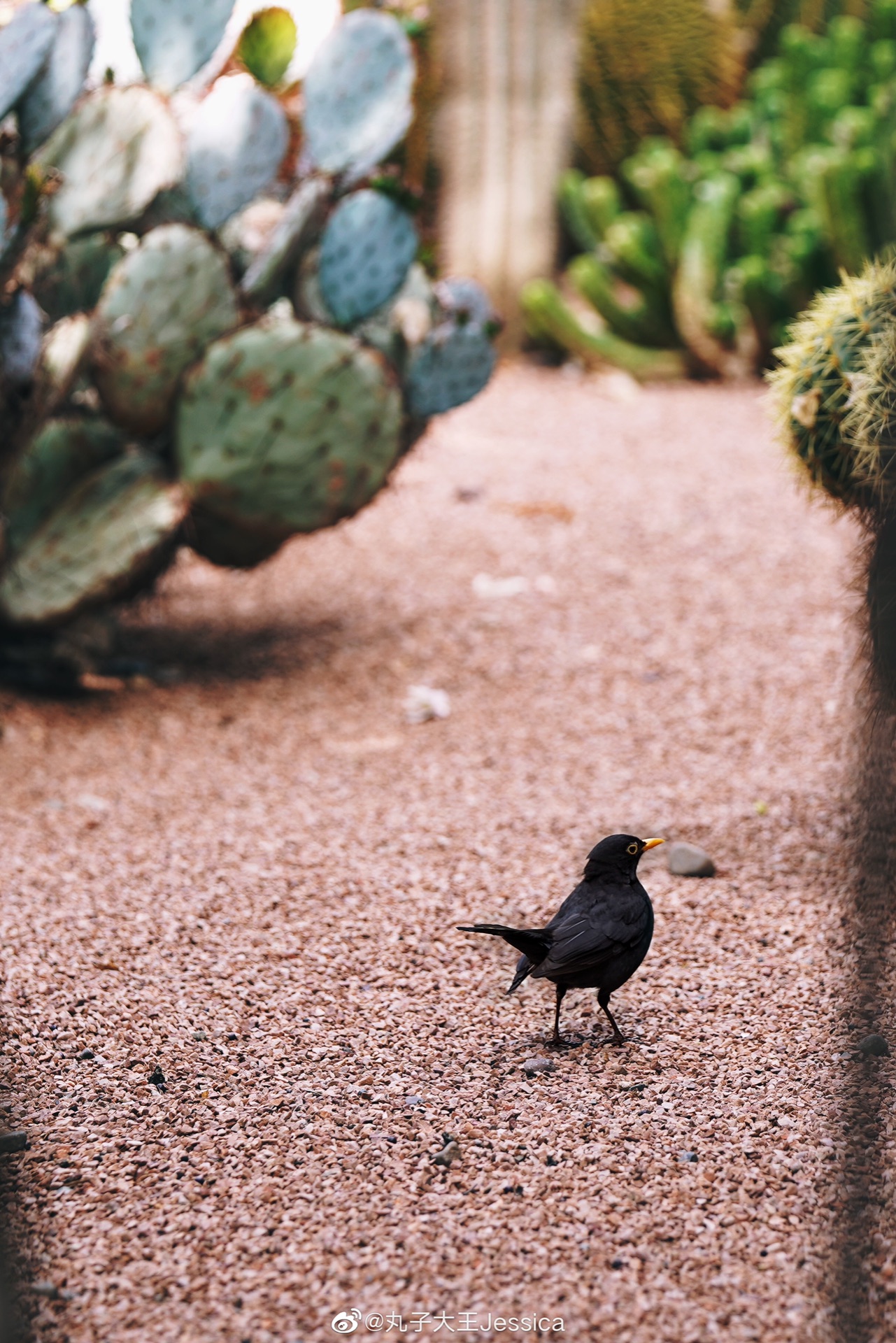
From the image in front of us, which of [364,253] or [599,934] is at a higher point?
[364,253]

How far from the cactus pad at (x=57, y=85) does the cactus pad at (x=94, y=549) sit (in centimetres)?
101

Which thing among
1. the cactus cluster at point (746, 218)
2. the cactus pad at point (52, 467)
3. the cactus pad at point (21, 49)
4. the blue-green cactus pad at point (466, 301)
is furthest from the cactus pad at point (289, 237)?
the cactus cluster at point (746, 218)

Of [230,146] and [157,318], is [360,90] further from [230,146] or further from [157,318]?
[157,318]

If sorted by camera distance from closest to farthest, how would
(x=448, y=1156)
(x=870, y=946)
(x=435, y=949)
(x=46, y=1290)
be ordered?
(x=870, y=946) < (x=46, y=1290) < (x=448, y=1156) < (x=435, y=949)

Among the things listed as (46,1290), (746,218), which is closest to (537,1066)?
(46,1290)

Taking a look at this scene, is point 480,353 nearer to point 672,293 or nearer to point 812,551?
point 812,551

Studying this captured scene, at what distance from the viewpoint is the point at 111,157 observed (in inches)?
147

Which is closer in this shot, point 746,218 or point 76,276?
point 76,276

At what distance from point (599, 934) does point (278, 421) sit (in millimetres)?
2335

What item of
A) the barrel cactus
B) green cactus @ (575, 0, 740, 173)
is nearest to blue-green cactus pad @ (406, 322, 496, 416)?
the barrel cactus

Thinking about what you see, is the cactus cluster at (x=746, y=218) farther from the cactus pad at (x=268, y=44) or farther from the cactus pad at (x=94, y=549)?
the cactus pad at (x=94, y=549)

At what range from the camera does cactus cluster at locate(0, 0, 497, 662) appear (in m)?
3.75

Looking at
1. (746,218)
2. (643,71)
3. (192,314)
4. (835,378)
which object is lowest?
(746,218)

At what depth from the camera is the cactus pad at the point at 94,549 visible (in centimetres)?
378
